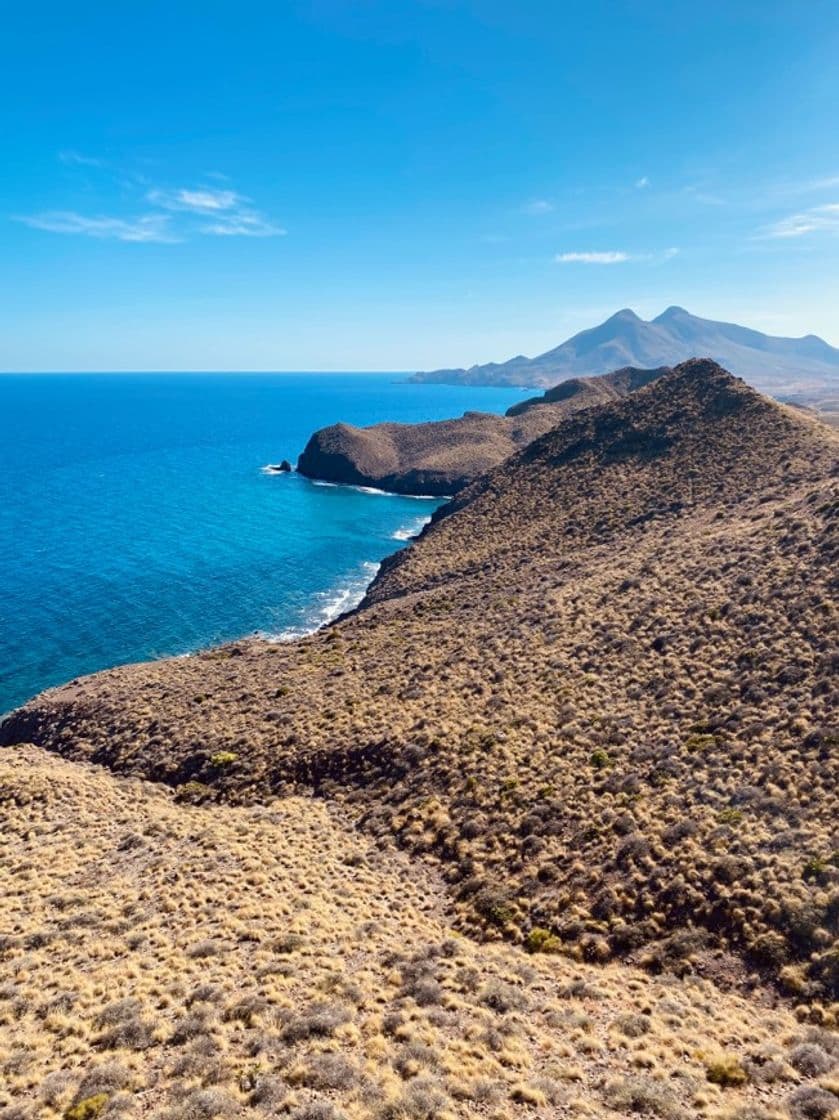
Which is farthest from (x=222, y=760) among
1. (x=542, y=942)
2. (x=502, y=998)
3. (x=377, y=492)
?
(x=377, y=492)

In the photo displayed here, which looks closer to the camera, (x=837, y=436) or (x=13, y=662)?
(x=13, y=662)

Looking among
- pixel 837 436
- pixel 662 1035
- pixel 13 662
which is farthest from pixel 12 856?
pixel 837 436

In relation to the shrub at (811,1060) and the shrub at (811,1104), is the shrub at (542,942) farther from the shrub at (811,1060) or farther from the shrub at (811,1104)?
the shrub at (811,1104)

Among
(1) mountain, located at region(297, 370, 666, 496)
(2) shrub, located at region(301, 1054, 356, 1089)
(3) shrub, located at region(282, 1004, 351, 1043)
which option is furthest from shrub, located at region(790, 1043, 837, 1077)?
(1) mountain, located at region(297, 370, 666, 496)

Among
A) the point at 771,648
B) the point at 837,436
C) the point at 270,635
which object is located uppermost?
the point at 837,436

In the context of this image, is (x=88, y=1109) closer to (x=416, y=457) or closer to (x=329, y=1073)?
(x=329, y=1073)

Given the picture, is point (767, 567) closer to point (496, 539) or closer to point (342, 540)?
point (496, 539)
